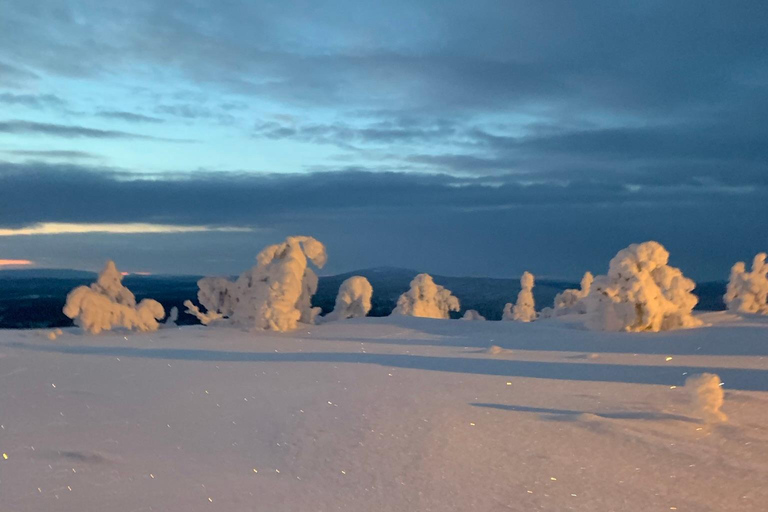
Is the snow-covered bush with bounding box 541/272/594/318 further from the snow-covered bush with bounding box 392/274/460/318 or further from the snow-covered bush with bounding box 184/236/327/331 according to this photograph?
the snow-covered bush with bounding box 184/236/327/331

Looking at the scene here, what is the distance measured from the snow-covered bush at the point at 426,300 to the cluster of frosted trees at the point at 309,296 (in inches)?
128

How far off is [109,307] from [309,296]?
4.66 m

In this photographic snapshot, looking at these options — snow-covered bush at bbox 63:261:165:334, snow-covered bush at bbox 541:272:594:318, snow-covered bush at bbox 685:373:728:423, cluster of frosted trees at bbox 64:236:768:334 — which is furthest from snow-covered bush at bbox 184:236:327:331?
snow-covered bush at bbox 541:272:594:318

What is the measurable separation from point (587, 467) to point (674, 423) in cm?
134

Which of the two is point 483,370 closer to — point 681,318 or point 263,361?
point 263,361

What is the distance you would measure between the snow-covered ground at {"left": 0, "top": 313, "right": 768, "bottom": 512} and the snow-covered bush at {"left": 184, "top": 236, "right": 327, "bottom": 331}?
4.60 meters

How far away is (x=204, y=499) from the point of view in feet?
12.7

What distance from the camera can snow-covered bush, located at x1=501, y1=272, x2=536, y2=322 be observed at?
28.4 metres

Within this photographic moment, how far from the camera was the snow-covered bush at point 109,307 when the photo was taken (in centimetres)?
1453

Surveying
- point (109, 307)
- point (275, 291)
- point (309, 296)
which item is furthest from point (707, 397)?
point (109, 307)

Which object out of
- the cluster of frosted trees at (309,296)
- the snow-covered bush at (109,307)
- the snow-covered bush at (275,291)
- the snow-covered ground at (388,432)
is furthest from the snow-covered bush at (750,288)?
the snow-covered bush at (109,307)

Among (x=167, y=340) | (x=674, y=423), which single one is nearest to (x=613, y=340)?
(x=674, y=423)

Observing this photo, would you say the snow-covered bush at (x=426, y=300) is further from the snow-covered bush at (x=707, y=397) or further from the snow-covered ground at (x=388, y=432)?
the snow-covered bush at (x=707, y=397)

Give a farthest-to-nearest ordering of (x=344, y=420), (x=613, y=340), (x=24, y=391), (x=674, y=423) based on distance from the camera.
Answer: (x=613, y=340), (x=24, y=391), (x=344, y=420), (x=674, y=423)
